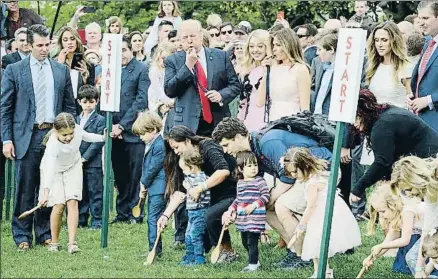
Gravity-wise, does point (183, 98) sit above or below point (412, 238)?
above

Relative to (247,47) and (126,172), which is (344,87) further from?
(126,172)

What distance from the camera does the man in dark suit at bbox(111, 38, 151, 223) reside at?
12.4m

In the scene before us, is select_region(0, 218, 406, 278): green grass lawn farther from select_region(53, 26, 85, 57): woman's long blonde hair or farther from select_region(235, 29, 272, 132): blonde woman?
select_region(53, 26, 85, 57): woman's long blonde hair

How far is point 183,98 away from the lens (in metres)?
11.0

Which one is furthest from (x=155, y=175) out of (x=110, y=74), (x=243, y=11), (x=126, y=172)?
(x=243, y=11)

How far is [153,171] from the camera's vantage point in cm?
1001

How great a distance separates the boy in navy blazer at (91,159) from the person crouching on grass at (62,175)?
4.84ft

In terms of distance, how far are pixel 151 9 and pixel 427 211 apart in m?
12.5

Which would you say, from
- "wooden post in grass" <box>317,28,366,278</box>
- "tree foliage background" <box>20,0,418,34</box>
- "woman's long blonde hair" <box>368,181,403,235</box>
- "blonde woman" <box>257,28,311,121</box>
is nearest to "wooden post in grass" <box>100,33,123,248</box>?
"blonde woman" <box>257,28,311,121</box>

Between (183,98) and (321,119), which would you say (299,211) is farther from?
(183,98)

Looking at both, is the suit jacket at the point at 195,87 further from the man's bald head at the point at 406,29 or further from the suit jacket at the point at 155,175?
the man's bald head at the point at 406,29

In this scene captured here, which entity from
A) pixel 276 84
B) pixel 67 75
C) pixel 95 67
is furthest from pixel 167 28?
pixel 276 84

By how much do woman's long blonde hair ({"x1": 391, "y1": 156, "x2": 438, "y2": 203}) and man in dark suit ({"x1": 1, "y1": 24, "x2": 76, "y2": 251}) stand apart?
3928mm

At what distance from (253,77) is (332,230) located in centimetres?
320
